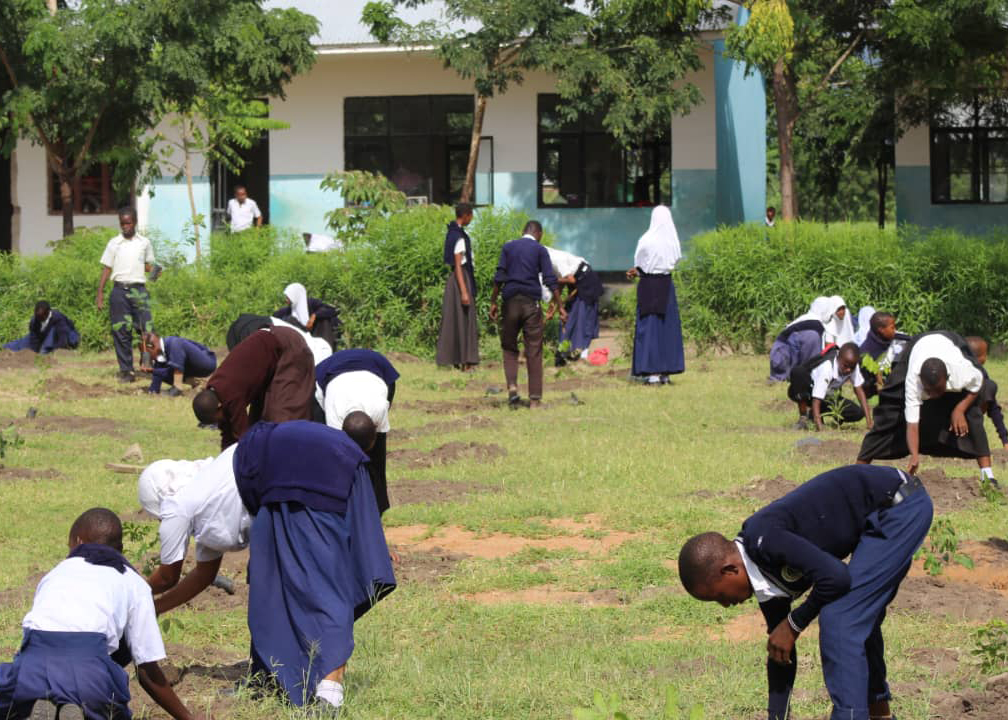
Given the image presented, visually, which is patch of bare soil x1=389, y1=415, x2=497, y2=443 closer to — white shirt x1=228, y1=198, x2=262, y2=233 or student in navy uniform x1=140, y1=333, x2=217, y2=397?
student in navy uniform x1=140, y1=333, x2=217, y2=397

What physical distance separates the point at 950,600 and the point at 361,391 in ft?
10.2

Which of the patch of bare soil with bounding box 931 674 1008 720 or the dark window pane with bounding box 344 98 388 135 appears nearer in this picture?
the patch of bare soil with bounding box 931 674 1008 720

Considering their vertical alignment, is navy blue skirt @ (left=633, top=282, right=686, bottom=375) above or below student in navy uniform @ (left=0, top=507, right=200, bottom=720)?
above

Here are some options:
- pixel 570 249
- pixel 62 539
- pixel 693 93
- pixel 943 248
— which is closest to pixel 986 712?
pixel 62 539

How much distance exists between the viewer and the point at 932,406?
9664 mm

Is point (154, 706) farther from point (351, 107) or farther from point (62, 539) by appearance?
point (351, 107)

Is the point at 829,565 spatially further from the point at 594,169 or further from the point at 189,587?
the point at 594,169

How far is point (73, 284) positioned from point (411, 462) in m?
10.1

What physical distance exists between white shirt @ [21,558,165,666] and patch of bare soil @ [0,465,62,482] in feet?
19.9

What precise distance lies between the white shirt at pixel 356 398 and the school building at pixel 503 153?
17965 millimetres

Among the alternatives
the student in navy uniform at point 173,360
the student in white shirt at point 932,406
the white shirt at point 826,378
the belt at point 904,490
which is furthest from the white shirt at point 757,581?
the student in navy uniform at point 173,360

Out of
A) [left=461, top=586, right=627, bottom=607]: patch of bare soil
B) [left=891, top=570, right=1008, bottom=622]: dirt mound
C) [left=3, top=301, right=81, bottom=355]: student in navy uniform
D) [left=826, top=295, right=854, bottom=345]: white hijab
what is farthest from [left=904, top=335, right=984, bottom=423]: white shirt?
[left=3, top=301, right=81, bottom=355]: student in navy uniform

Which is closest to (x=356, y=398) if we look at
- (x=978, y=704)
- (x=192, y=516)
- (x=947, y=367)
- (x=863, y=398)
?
(x=192, y=516)

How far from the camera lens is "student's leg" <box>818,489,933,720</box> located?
468cm
